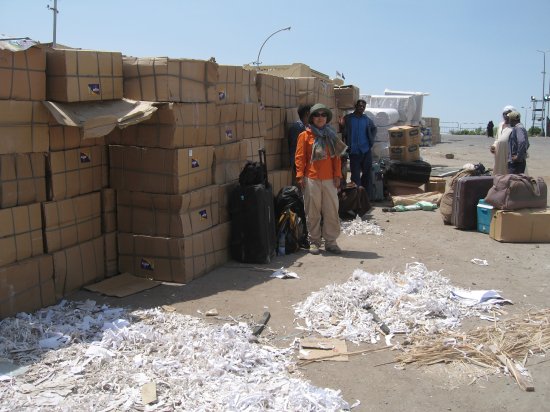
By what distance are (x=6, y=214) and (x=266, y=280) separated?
2.84 metres

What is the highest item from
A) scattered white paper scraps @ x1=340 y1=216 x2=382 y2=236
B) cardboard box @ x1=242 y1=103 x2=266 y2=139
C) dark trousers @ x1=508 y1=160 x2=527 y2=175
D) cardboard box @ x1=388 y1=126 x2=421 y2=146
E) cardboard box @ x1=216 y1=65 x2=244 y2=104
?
cardboard box @ x1=216 y1=65 x2=244 y2=104

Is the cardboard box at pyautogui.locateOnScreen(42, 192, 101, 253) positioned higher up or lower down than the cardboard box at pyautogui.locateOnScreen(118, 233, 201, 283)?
higher up

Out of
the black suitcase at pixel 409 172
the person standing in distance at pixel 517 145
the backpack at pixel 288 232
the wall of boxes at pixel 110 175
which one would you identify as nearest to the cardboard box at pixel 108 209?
the wall of boxes at pixel 110 175

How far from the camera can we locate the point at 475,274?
700 centimetres

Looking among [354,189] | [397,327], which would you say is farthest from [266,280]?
[354,189]

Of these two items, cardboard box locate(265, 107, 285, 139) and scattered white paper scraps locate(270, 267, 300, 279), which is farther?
cardboard box locate(265, 107, 285, 139)

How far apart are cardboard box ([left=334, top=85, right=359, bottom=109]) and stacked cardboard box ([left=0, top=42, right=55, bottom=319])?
314 inches

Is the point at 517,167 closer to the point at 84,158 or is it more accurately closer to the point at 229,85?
the point at 229,85

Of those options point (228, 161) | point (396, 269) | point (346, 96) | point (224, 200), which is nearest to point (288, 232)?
point (224, 200)

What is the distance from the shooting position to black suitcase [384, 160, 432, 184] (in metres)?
12.3

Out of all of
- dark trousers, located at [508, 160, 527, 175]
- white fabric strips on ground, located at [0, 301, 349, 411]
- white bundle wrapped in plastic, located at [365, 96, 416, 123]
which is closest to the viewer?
white fabric strips on ground, located at [0, 301, 349, 411]

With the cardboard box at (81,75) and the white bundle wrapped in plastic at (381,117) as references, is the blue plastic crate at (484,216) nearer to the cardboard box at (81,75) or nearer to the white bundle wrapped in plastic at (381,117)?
the cardboard box at (81,75)

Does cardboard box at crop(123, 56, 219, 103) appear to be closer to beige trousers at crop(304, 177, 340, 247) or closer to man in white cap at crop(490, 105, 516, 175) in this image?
beige trousers at crop(304, 177, 340, 247)

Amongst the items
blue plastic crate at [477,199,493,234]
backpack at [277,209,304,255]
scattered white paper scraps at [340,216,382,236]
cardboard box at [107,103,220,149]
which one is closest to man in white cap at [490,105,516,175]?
blue plastic crate at [477,199,493,234]
